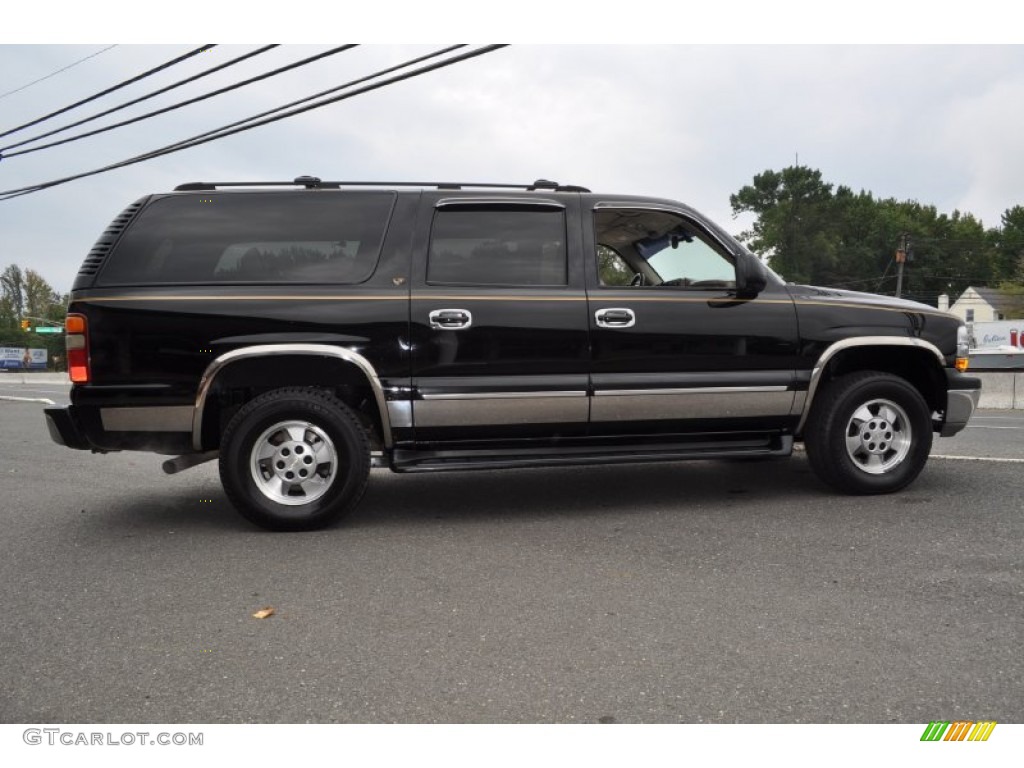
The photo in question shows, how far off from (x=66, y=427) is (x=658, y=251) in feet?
12.1

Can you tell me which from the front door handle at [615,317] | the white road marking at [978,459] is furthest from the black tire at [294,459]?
the white road marking at [978,459]

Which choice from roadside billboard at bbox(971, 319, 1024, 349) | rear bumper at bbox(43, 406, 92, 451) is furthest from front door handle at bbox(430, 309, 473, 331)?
roadside billboard at bbox(971, 319, 1024, 349)

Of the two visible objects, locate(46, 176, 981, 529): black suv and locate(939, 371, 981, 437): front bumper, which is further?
locate(939, 371, 981, 437): front bumper

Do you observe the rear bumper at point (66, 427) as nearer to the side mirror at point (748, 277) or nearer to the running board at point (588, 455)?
the running board at point (588, 455)

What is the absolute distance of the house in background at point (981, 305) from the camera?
71.4 meters

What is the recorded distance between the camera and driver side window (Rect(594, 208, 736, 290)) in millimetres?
4930

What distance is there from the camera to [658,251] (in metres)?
5.27

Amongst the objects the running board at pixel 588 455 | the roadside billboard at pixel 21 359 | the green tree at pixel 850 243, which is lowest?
the roadside billboard at pixel 21 359

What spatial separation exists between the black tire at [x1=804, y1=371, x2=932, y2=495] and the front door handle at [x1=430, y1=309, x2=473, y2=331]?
2.27m

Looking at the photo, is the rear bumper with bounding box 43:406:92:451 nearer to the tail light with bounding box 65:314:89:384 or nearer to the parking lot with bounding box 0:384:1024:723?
the tail light with bounding box 65:314:89:384

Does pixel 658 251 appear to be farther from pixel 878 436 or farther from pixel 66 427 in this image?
pixel 66 427

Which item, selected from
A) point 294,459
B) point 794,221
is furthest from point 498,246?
point 794,221

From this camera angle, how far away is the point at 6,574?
3.74 m

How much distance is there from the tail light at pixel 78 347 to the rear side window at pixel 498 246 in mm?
1880
